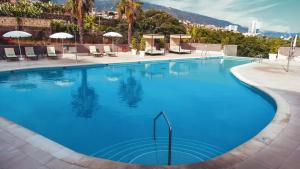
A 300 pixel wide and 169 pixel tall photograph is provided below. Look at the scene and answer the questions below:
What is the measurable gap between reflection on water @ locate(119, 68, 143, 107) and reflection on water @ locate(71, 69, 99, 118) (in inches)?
48.5

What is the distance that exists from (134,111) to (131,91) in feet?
8.87

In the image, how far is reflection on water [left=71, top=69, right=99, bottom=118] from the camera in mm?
8180

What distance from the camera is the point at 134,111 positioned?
840cm

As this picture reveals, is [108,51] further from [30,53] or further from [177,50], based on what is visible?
[177,50]

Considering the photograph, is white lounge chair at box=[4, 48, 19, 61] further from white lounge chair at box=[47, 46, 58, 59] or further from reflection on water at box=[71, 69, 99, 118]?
reflection on water at box=[71, 69, 99, 118]

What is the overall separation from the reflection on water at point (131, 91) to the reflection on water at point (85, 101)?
4.04 ft

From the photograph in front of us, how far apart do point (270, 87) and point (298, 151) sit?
638 centimetres

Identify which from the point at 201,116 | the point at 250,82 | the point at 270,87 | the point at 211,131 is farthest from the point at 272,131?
the point at 250,82

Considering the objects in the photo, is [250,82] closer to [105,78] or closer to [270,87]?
[270,87]

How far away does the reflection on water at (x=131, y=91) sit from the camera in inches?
379

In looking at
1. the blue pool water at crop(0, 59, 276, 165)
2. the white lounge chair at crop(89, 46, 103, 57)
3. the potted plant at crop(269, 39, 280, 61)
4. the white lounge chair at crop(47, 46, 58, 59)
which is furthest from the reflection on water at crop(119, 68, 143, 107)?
the potted plant at crop(269, 39, 280, 61)

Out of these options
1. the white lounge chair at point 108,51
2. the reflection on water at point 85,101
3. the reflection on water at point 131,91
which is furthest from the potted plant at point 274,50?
the reflection on water at point 85,101

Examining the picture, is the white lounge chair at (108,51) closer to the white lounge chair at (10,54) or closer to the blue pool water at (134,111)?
the blue pool water at (134,111)

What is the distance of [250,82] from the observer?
11.5 meters
